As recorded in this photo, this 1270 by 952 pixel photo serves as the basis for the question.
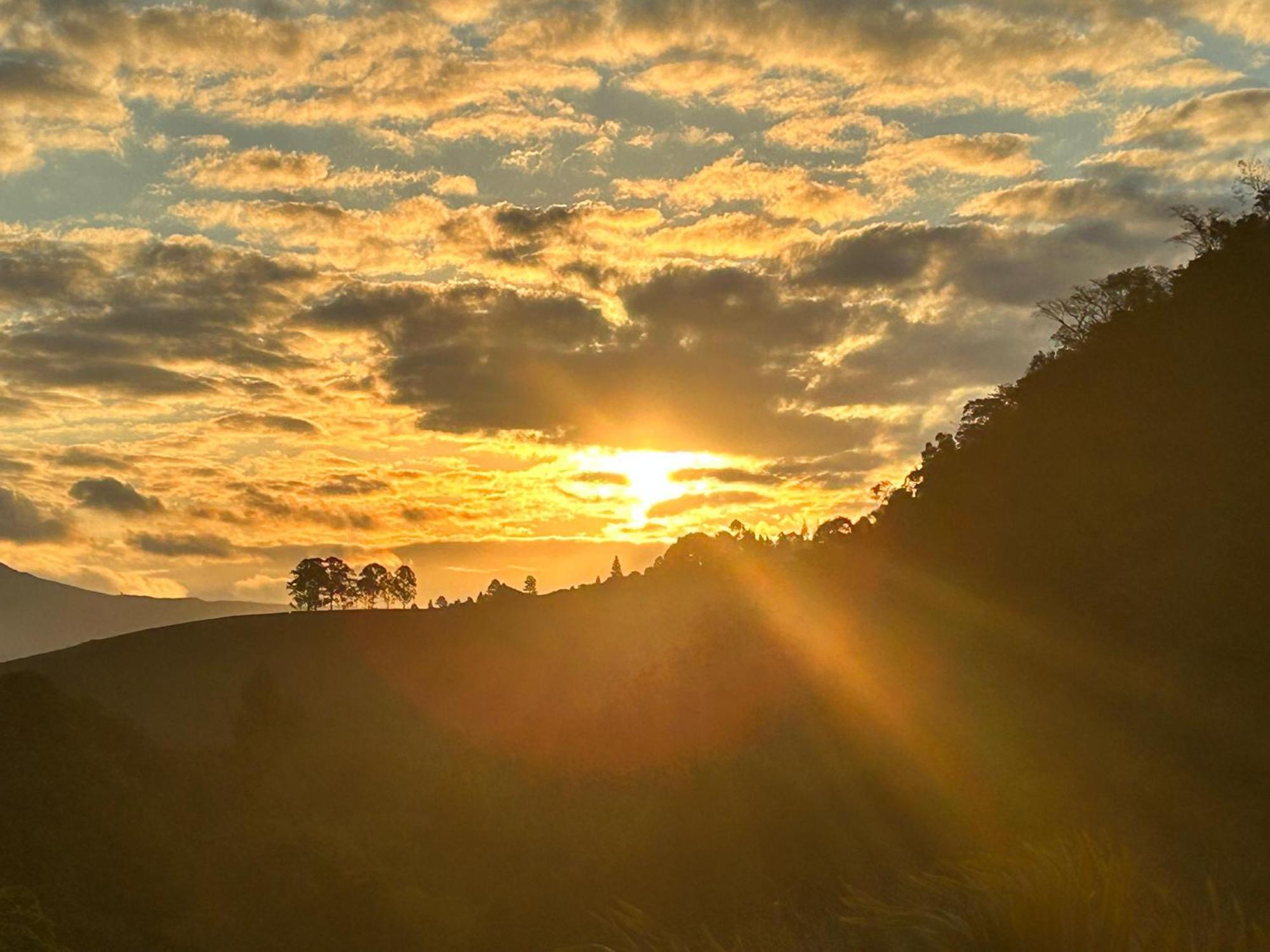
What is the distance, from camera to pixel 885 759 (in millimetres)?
44000

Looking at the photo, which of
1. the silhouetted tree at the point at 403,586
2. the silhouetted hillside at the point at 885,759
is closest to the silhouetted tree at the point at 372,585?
the silhouetted tree at the point at 403,586

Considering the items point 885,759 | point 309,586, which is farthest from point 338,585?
point 885,759

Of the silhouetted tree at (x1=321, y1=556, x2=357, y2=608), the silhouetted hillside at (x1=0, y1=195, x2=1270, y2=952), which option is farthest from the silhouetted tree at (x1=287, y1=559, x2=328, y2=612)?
the silhouetted hillside at (x1=0, y1=195, x2=1270, y2=952)

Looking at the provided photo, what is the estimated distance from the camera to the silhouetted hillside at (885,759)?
96.9 ft

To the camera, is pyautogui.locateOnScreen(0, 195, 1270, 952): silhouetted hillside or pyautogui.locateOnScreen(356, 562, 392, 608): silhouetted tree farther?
pyautogui.locateOnScreen(356, 562, 392, 608): silhouetted tree

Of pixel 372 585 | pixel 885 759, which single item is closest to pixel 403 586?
pixel 372 585

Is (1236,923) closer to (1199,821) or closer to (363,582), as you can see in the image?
(1199,821)

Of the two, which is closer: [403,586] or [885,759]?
[885,759]

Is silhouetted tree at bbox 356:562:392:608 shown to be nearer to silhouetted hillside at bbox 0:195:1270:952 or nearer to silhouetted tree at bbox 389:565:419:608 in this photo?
silhouetted tree at bbox 389:565:419:608

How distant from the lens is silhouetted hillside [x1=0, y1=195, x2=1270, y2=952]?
96.9ft

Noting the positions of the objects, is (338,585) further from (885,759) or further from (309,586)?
(885,759)

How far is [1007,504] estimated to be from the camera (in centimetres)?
6531

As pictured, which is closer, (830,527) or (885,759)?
(885,759)

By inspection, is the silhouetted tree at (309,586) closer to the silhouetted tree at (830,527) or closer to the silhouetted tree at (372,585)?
the silhouetted tree at (372,585)
